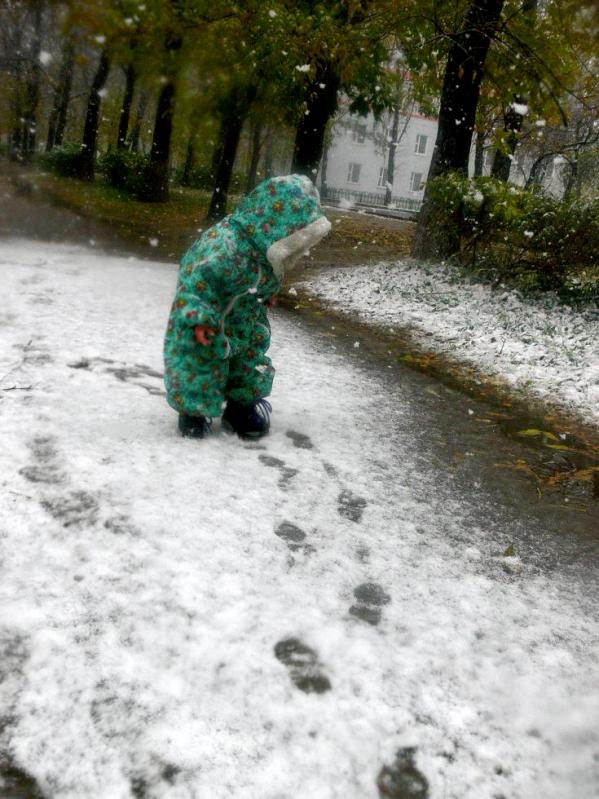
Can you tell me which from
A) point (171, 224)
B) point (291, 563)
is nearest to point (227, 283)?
point (291, 563)

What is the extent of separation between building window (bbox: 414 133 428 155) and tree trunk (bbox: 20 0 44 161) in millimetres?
28982

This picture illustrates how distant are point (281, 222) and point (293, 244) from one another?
109mm

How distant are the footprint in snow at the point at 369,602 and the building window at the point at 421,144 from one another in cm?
5228

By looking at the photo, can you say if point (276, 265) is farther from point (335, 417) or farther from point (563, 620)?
point (563, 620)

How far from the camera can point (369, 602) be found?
2025 millimetres

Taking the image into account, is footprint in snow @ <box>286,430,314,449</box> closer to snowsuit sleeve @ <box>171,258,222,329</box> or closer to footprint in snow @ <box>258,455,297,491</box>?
footprint in snow @ <box>258,455,297,491</box>

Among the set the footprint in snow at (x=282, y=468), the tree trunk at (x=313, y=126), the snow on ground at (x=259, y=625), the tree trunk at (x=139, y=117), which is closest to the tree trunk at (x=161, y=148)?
the tree trunk at (x=313, y=126)

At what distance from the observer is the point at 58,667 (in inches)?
62.0

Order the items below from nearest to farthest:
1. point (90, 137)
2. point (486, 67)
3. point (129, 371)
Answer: point (129, 371) < point (486, 67) < point (90, 137)

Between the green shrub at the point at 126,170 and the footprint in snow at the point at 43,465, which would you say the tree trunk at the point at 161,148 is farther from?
the footprint in snow at the point at 43,465

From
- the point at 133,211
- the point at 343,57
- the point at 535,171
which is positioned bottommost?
the point at 133,211

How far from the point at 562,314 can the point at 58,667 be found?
6.06 meters

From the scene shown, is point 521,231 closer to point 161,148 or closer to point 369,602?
point 369,602

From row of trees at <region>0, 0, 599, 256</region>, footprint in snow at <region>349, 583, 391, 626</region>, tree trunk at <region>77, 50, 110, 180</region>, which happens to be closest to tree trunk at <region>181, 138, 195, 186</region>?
tree trunk at <region>77, 50, 110, 180</region>
